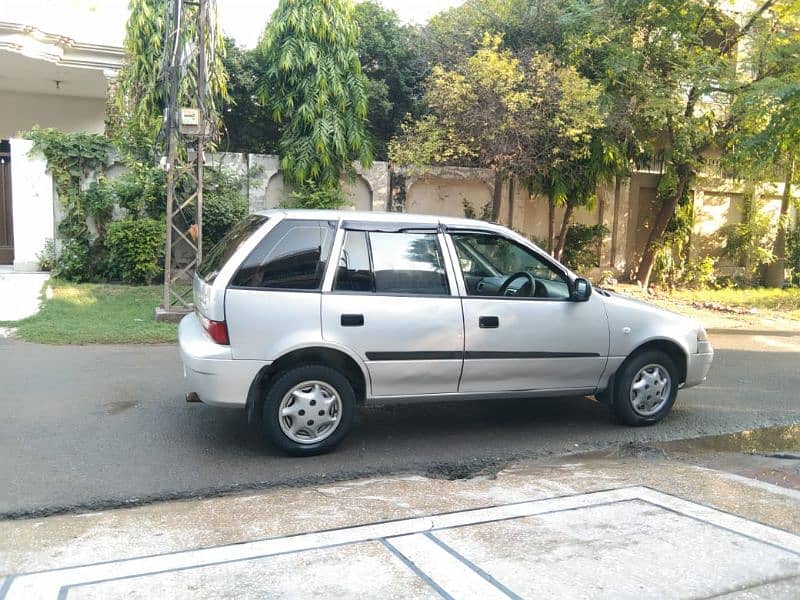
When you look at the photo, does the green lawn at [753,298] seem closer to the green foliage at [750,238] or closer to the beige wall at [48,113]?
the green foliage at [750,238]

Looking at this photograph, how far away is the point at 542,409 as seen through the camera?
7.05 metres

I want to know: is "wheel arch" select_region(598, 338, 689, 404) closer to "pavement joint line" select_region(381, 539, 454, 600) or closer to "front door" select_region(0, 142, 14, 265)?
"pavement joint line" select_region(381, 539, 454, 600)

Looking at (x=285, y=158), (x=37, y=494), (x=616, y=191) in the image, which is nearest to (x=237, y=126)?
(x=285, y=158)

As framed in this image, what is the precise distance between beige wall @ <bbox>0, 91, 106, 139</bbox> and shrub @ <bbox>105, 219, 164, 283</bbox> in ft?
23.7

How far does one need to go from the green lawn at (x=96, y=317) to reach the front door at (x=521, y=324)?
5215 mm

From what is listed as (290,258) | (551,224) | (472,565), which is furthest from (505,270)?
(551,224)

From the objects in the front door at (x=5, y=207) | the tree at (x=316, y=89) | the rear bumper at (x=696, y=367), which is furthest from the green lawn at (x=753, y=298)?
the front door at (x=5, y=207)

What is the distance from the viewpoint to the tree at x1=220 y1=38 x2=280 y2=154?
14.7 metres

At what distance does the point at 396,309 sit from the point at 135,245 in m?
8.44

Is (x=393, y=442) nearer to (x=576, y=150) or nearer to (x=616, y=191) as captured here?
(x=576, y=150)

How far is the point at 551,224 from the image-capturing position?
15492mm

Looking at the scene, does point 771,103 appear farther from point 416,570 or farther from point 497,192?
point 416,570

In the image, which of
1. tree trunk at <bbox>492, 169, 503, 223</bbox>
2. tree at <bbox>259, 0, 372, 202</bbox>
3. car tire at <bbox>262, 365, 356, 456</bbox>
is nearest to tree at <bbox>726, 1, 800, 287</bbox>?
tree trunk at <bbox>492, 169, 503, 223</bbox>

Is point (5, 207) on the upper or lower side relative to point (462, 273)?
upper
